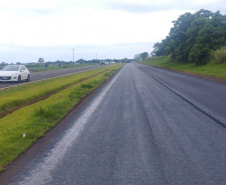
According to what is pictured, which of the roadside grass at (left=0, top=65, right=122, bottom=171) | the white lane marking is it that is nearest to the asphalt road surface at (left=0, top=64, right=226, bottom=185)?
the white lane marking

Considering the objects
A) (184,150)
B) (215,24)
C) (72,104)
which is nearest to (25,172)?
(184,150)

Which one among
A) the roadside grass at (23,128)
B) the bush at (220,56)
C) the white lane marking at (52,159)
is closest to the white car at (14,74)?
the roadside grass at (23,128)

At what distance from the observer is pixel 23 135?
7.80 meters

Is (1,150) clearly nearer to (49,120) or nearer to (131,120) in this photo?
(49,120)

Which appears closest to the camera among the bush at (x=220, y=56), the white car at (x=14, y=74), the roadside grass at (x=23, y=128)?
the roadside grass at (x=23, y=128)

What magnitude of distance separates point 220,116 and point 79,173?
20.8ft

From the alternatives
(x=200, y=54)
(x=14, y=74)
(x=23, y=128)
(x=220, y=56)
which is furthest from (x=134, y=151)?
(x=200, y=54)

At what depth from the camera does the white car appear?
26000mm

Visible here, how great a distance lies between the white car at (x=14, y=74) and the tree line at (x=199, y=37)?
27.3m

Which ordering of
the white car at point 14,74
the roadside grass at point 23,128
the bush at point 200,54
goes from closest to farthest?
the roadside grass at point 23,128, the white car at point 14,74, the bush at point 200,54

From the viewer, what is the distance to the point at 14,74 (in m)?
26.2

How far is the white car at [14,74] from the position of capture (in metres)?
26.0

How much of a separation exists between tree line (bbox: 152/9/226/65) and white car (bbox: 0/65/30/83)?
27323mm

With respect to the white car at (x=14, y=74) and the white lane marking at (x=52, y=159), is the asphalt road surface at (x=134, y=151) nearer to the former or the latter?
the white lane marking at (x=52, y=159)
